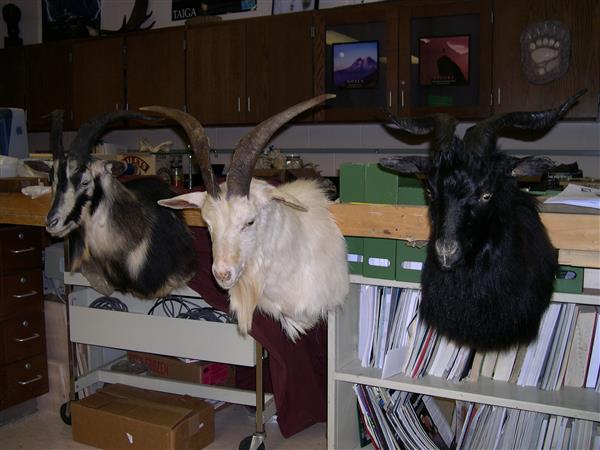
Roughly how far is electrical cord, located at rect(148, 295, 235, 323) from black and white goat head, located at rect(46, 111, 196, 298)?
15.5 inches

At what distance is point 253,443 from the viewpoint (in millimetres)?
2562

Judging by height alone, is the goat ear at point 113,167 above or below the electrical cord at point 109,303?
above

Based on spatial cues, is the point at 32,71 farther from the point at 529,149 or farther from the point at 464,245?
the point at 464,245

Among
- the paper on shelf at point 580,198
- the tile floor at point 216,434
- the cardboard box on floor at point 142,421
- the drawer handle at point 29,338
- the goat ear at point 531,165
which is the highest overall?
the goat ear at point 531,165

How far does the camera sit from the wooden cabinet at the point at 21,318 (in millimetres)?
2965

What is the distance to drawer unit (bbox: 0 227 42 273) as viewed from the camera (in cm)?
296

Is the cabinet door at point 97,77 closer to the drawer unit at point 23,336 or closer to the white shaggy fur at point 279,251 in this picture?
the drawer unit at point 23,336

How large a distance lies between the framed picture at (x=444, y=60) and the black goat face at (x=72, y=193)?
2.53 m

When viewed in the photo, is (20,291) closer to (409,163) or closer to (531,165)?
(409,163)

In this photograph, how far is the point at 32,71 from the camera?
Result: 557 centimetres

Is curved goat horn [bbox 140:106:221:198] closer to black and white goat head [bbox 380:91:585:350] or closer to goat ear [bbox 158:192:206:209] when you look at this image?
goat ear [bbox 158:192:206:209]

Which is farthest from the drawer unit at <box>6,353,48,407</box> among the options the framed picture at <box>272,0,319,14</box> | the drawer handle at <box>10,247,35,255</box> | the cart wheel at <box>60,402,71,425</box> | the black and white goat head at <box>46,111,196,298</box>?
the framed picture at <box>272,0,319,14</box>

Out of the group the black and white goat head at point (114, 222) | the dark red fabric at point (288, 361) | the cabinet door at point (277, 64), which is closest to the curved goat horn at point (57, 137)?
the black and white goat head at point (114, 222)

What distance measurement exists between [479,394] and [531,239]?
63cm
